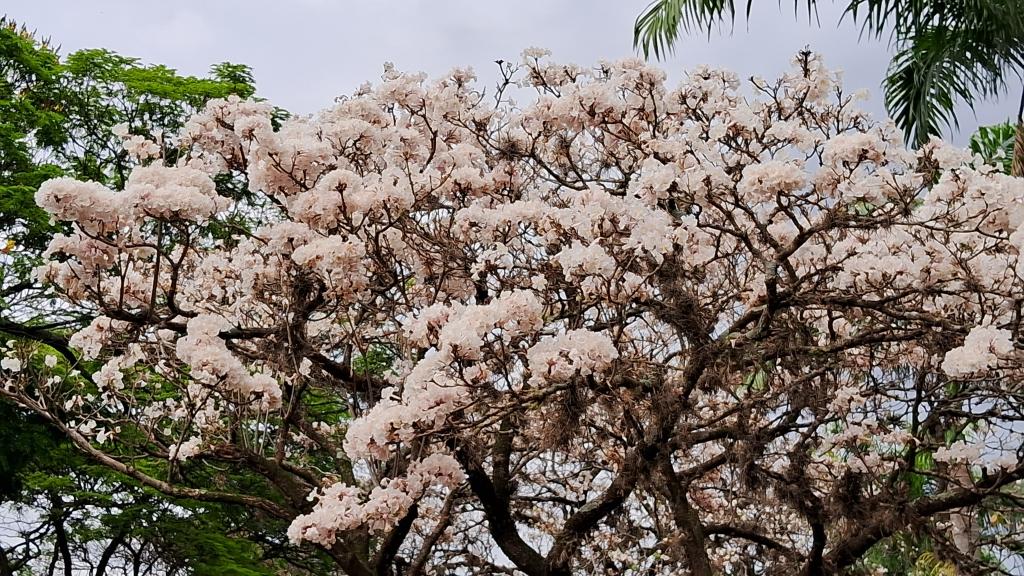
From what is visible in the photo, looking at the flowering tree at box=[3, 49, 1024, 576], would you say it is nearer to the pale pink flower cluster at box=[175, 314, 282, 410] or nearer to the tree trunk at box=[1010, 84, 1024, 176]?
the pale pink flower cluster at box=[175, 314, 282, 410]

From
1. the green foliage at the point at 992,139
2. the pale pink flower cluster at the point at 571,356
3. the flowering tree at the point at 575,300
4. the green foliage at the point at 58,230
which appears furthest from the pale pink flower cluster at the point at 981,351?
the green foliage at the point at 992,139

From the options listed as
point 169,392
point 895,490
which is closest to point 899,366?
point 895,490

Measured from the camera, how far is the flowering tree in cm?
445

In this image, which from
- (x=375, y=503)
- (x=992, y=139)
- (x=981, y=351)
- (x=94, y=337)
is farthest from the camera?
(x=992, y=139)

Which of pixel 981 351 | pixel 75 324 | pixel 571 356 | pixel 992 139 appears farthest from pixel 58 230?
pixel 992 139

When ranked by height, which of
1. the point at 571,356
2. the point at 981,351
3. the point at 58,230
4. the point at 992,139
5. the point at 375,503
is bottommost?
the point at 375,503

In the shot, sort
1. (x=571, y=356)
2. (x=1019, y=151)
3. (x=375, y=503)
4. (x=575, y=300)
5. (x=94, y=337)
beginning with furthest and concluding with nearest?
(x=1019, y=151), (x=94, y=337), (x=575, y=300), (x=375, y=503), (x=571, y=356)

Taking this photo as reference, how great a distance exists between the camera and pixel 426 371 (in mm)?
4094

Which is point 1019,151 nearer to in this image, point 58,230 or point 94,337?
point 94,337

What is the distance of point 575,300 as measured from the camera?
16.4 feet

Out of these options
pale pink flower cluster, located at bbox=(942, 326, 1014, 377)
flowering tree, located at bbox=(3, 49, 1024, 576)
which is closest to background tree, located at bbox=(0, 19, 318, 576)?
flowering tree, located at bbox=(3, 49, 1024, 576)

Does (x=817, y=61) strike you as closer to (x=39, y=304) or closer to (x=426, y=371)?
(x=426, y=371)

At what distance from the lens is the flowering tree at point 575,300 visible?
4453mm

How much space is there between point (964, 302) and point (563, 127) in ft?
7.93
